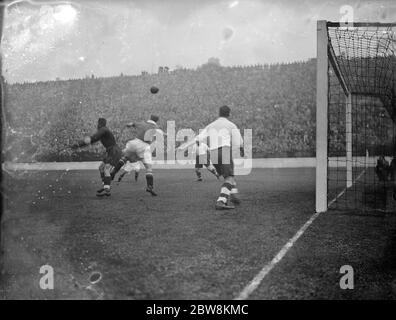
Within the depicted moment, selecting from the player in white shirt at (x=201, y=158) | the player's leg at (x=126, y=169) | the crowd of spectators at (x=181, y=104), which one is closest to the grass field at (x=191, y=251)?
the player's leg at (x=126, y=169)

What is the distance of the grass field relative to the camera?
9.70 ft

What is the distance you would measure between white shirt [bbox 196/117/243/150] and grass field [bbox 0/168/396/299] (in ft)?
3.74

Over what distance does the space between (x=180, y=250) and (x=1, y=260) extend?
1.68m

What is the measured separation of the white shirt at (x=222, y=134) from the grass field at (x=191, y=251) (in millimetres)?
1141

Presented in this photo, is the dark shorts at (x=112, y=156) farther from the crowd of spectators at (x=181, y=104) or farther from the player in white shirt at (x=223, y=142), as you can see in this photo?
the crowd of spectators at (x=181, y=104)

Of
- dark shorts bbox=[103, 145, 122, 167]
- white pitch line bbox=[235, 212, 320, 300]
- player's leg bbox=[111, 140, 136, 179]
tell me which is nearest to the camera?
white pitch line bbox=[235, 212, 320, 300]

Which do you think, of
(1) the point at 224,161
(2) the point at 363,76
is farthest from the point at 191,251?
(2) the point at 363,76

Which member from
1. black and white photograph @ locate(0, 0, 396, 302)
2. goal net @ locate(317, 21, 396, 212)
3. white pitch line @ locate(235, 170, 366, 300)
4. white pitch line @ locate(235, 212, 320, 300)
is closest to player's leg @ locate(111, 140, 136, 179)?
black and white photograph @ locate(0, 0, 396, 302)

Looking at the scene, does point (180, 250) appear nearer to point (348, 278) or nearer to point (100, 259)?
point (100, 259)

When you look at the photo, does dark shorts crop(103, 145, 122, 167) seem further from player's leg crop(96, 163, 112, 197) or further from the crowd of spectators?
the crowd of spectators

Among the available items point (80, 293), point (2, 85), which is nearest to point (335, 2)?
point (2, 85)

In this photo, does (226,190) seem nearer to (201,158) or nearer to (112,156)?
(112,156)

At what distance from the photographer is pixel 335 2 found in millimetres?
6004

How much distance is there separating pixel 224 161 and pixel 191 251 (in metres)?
2.91
